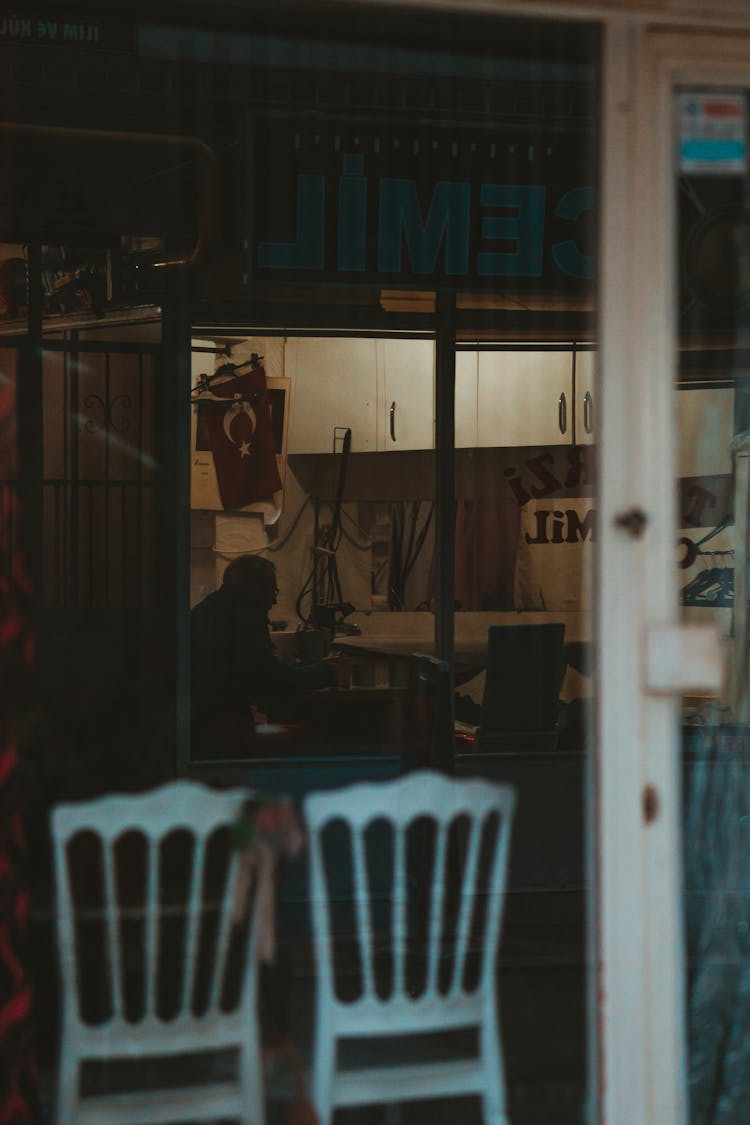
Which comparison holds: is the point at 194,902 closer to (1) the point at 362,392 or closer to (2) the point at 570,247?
(2) the point at 570,247

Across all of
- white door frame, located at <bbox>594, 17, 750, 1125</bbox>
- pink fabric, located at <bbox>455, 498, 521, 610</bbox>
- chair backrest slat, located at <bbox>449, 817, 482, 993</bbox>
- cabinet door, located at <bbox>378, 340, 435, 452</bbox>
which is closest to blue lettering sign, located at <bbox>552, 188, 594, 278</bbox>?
cabinet door, located at <bbox>378, 340, 435, 452</bbox>

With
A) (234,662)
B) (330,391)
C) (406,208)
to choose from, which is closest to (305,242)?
(406,208)

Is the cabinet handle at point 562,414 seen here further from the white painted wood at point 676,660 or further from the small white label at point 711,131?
the white painted wood at point 676,660

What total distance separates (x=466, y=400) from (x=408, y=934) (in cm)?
383

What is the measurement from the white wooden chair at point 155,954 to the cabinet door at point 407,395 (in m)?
3.79

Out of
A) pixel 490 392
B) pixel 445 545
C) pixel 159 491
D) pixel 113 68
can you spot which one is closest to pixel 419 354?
pixel 490 392

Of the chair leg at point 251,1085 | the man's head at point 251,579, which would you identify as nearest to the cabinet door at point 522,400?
the man's head at point 251,579

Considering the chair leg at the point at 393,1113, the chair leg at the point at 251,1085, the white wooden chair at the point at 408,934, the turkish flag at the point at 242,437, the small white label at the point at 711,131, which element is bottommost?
the chair leg at the point at 393,1113

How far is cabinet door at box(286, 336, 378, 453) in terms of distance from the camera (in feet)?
19.5

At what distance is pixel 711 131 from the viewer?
2.21 meters

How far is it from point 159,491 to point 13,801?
329 cm

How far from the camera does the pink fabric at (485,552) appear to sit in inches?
234

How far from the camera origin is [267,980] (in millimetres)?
2408

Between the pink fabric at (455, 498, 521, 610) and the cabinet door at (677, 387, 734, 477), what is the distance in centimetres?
323
